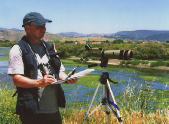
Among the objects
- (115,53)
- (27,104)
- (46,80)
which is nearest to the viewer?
(46,80)

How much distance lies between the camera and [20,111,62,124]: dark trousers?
1.55 metres

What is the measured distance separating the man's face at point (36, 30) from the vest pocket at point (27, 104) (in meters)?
0.47

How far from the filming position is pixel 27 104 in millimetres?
1469

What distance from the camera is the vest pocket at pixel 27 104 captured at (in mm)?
1470

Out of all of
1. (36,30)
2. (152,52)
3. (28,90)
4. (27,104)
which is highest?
(36,30)

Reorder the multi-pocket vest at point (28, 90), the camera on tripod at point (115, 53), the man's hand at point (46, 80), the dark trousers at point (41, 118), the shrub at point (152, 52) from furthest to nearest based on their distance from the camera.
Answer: the shrub at point (152, 52) → the camera on tripod at point (115, 53) → the dark trousers at point (41, 118) → the multi-pocket vest at point (28, 90) → the man's hand at point (46, 80)

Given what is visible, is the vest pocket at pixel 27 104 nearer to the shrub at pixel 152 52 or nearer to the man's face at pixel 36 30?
the man's face at pixel 36 30

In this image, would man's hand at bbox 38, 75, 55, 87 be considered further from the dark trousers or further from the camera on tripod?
the camera on tripod

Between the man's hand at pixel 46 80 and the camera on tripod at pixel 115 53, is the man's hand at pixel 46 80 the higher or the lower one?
the lower one

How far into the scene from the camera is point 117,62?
24531 millimetres

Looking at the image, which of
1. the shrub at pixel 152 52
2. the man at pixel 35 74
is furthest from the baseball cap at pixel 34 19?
the shrub at pixel 152 52

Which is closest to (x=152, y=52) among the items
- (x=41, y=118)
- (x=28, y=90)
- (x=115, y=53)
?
(x=115, y=53)

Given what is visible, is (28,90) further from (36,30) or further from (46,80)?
(36,30)

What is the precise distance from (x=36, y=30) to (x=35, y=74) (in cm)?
36
